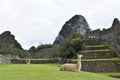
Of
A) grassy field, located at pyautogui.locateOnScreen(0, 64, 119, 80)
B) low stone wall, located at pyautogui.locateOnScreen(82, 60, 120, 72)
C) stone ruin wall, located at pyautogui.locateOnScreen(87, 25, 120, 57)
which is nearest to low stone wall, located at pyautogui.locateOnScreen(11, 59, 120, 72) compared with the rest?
low stone wall, located at pyautogui.locateOnScreen(82, 60, 120, 72)

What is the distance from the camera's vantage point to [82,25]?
92125mm

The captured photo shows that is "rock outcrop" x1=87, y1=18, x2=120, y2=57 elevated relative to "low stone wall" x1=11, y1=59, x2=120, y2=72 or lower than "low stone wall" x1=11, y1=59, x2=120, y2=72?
elevated

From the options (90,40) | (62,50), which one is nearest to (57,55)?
(62,50)

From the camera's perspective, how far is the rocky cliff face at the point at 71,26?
91.6 m

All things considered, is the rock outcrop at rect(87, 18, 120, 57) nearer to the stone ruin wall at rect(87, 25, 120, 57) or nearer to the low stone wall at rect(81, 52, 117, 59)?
the stone ruin wall at rect(87, 25, 120, 57)

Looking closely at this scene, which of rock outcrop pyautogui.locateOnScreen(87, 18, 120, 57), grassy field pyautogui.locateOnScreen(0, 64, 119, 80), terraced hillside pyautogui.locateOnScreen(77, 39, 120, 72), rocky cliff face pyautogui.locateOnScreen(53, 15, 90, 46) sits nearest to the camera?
grassy field pyautogui.locateOnScreen(0, 64, 119, 80)

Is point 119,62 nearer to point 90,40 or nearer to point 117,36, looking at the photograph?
point 117,36

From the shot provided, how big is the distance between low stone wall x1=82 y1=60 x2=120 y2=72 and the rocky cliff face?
154ft

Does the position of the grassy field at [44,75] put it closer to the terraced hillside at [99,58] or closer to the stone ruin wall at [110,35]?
the terraced hillside at [99,58]

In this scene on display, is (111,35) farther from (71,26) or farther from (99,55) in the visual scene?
(71,26)

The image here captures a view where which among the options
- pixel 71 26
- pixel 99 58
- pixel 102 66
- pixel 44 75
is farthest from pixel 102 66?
pixel 71 26

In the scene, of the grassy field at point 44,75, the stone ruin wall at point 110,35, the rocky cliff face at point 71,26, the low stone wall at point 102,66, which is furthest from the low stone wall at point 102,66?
the rocky cliff face at point 71,26

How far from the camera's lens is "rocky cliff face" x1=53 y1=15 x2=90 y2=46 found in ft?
301

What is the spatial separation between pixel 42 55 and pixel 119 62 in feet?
103
